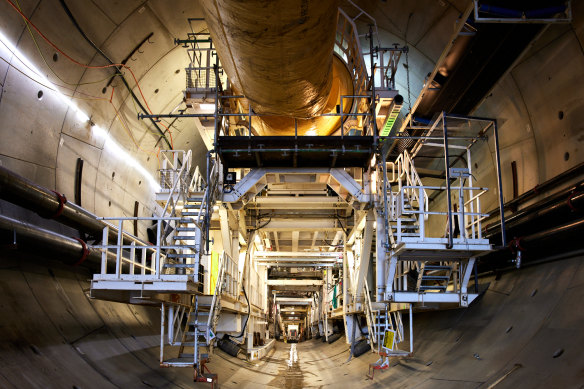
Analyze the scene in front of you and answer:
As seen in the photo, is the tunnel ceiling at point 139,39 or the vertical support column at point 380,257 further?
the vertical support column at point 380,257

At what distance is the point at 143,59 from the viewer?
34.6 feet

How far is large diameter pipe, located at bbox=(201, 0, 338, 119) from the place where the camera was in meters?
5.02

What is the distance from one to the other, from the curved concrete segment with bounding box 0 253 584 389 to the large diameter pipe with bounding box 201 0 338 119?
4.35 meters

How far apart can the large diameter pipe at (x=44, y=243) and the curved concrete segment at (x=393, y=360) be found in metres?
0.49

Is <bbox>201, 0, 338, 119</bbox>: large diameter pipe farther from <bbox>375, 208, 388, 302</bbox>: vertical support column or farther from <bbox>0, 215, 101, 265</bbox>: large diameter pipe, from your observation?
<bbox>0, 215, 101, 265</bbox>: large diameter pipe

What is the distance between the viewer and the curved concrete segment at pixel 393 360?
5.80 meters

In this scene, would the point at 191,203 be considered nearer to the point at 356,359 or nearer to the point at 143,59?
the point at 143,59

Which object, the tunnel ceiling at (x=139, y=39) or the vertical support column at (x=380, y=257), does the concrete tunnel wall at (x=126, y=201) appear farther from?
the vertical support column at (x=380, y=257)

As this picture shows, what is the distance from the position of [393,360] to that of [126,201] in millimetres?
7483

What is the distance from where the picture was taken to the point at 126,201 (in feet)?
38.6

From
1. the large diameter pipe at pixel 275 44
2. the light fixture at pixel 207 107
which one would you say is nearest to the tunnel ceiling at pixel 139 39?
the light fixture at pixel 207 107

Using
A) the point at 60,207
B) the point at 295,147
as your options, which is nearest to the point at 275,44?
the point at 295,147

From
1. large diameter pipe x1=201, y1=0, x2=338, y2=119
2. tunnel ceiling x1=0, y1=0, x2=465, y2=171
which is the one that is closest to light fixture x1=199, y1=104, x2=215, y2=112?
tunnel ceiling x1=0, y1=0, x2=465, y2=171

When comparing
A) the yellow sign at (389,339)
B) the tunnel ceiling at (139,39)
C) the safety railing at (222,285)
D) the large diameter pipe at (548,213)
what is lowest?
the yellow sign at (389,339)
